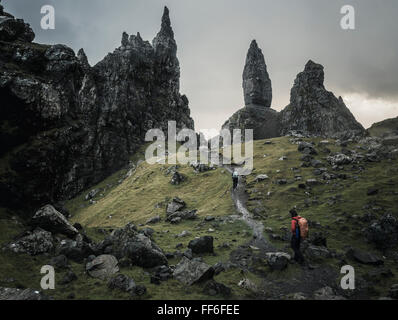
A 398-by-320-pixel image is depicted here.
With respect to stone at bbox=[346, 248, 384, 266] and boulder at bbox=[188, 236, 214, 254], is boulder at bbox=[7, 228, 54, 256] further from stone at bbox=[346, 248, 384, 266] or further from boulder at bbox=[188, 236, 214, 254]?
stone at bbox=[346, 248, 384, 266]

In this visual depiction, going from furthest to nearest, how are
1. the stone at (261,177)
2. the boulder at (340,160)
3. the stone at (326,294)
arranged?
the stone at (261,177), the boulder at (340,160), the stone at (326,294)

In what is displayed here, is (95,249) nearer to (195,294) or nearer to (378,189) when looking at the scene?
(195,294)

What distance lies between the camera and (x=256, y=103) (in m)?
180

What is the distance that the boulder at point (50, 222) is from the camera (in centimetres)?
2088

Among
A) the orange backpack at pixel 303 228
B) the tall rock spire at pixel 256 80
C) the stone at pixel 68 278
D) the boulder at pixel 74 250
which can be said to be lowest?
the stone at pixel 68 278

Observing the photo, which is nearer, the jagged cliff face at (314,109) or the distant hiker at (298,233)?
the distant hiker at (298,233)

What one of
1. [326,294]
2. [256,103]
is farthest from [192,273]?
[256,103]

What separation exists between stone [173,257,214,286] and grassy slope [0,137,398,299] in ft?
1.65

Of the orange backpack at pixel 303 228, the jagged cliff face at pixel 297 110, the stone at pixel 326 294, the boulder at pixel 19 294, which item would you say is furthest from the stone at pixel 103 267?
the jagged cliff face at pixel 297 110

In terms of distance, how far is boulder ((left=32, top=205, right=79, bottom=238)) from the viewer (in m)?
20.9

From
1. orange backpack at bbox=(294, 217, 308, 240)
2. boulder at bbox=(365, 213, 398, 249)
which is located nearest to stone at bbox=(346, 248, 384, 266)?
boulder at bbox=(365, 213, 398, 249)

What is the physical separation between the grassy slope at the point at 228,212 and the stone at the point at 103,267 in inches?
21.9

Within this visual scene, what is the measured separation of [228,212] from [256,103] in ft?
507

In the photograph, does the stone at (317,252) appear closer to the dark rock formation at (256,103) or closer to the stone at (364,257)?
the stone at (364,257)
